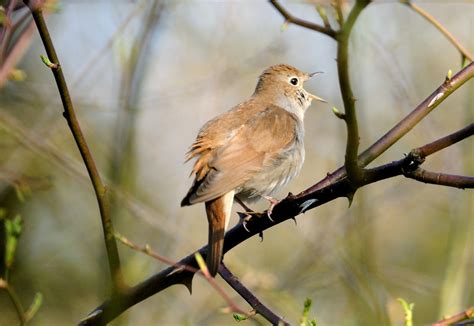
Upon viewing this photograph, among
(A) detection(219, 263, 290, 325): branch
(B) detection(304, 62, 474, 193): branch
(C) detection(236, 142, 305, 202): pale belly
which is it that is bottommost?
(A) detection(219, 263, 290, 325): branch

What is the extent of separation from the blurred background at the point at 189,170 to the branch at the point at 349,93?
130cm

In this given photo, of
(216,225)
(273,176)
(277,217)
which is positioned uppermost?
(273,176)

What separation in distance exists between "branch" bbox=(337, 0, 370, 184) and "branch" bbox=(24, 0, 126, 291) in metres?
0.89

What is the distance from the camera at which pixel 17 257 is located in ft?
22.5

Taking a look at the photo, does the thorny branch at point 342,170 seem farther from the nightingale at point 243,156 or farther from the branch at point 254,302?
the nightingale at point 243,156

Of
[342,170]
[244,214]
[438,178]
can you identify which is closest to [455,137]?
[438,178]

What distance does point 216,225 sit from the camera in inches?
139

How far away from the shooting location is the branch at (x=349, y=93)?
1.94m

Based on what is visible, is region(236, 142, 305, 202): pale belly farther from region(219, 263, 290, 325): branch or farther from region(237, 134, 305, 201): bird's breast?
region(219, 263, 290, 325): branch

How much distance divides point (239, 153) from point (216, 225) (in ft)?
2.65

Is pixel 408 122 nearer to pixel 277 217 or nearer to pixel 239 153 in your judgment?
pixel 277 217

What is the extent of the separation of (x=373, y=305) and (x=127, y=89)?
6.51 ft

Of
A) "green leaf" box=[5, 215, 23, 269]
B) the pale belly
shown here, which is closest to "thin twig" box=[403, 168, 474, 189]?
"green leaf" box=[5, 215, 23, 269]

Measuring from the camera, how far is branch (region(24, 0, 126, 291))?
2174 millimetres
